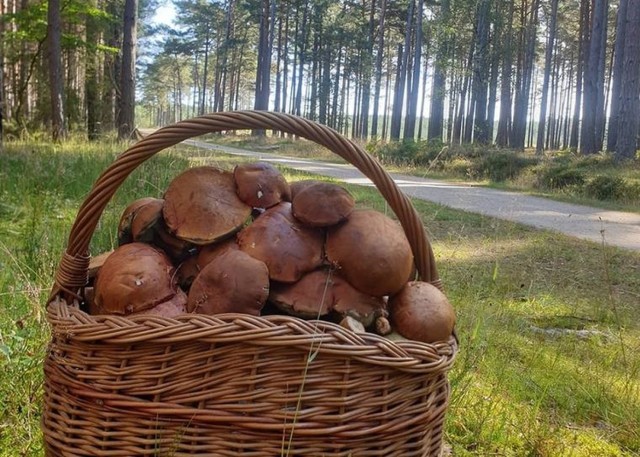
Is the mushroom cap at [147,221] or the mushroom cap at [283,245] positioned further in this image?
the mushroom cap at [147,221]

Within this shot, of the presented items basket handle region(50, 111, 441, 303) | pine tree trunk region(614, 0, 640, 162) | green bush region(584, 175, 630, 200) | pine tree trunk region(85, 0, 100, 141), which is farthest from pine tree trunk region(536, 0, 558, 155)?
basket handle region(50, 111, 441, 303)

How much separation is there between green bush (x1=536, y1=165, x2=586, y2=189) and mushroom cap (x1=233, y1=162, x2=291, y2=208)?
13.1 m

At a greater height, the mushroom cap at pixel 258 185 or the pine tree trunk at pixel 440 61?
the pine tree trunk at pixel 440 61

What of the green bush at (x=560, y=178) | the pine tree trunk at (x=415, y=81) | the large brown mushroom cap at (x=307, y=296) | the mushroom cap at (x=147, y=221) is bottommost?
the large brown mushroom cap at (x=307, y=296)

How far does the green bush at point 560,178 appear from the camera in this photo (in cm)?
1341

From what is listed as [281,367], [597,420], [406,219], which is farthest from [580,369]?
[281,367]

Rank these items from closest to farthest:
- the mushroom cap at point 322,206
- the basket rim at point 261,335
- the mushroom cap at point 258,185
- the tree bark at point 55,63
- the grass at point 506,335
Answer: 1. the basket rim at point 261,335
2. the mushroom cap at point 322,206
3. the mushroom cap at point 258,185
4. the grass at point 506,335
5. the tree bark at point 55,63

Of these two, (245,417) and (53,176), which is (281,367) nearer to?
(245,417)

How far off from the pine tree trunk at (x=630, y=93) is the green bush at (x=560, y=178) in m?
2.69

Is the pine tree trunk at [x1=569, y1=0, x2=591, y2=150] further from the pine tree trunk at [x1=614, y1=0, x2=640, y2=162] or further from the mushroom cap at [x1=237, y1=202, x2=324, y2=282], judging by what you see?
the mushroom cap at [x1=237, y1=202, x2=324, y2=282]

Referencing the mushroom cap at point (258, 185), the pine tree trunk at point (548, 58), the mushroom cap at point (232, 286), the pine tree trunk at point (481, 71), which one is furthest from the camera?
the pine tree trunk at point (481, 71)

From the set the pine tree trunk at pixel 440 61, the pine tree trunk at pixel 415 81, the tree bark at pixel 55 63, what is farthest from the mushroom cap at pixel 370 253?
the pine tree trunk at pixel 440 61

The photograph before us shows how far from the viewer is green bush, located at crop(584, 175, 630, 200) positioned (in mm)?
11891

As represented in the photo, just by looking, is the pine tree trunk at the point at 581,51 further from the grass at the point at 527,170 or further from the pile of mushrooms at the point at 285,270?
the pile of mushrooms at the point at 285,270
